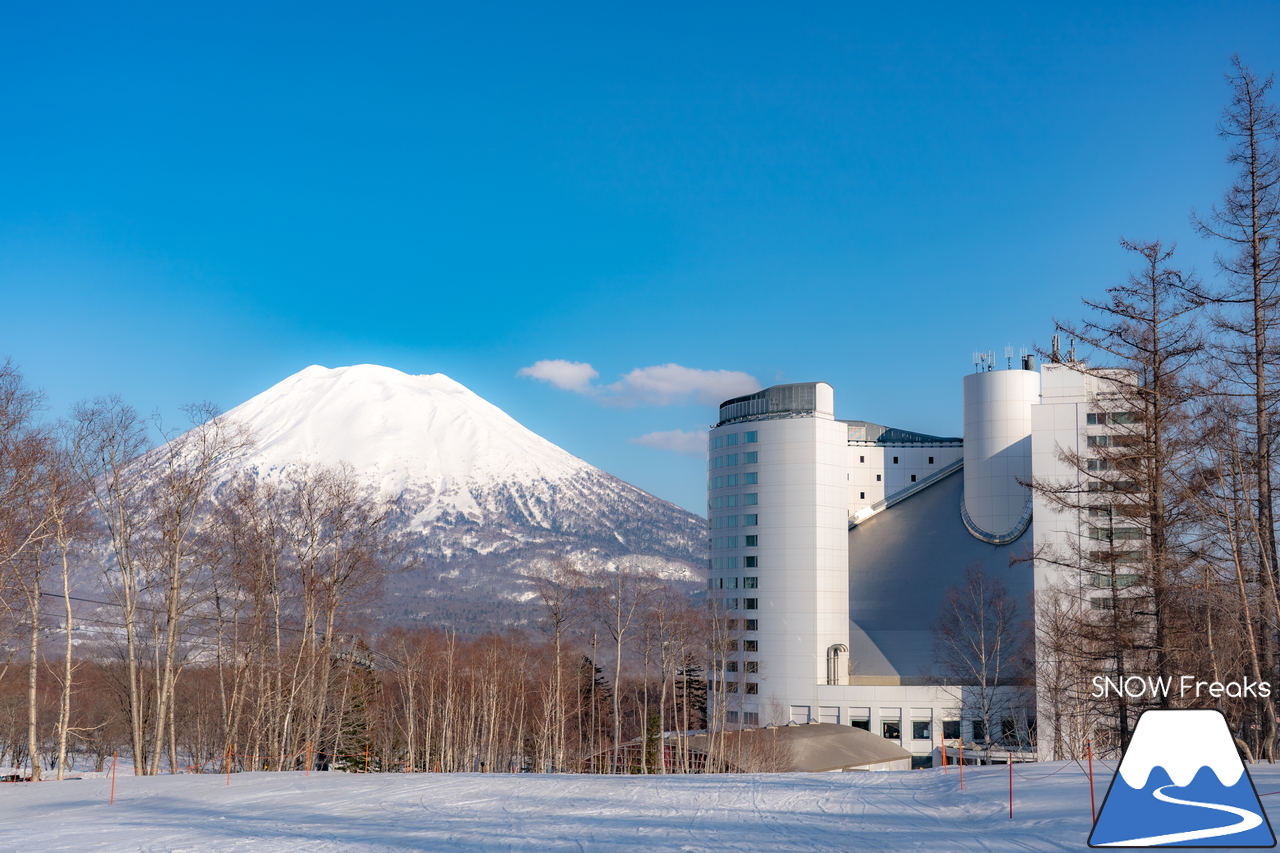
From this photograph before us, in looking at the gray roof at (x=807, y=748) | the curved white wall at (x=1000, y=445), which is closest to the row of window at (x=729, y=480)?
the curved white wall at (x=1000, y=445)

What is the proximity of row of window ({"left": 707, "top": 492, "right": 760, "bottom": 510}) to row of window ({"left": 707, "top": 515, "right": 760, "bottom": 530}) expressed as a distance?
1.10m

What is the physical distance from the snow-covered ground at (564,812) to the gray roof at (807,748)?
27441 millimetres

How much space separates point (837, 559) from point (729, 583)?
33.6 feet

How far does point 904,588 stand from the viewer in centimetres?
8906

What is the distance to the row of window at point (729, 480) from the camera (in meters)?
89.2

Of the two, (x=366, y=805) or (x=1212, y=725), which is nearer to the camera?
(x=1212, y=725)

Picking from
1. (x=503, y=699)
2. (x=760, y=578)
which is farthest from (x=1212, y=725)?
(x=760, y=578)

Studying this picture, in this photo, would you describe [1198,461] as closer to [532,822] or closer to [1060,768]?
[1060,768]

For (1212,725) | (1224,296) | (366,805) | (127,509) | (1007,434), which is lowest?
(366,805)

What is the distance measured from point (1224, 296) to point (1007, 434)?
62.9 metres

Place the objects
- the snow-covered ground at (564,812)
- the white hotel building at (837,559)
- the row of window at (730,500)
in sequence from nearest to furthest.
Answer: the snow-covered ground at (564,812) → the white hotel building at (837,559) → the row of window at (730,500)

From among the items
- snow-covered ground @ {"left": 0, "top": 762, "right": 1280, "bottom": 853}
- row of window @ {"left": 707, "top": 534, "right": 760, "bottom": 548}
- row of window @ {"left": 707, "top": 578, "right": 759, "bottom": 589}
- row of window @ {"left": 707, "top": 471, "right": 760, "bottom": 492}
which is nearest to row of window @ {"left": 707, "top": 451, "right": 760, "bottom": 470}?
→ row of window @ {"left": 707, "top": 471, "right": 760, "bottom": 492}

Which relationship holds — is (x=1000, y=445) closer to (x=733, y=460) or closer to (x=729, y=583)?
(x=733, y=460)

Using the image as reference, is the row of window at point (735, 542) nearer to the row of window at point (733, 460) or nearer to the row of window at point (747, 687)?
the row of window at point (733, 460)
